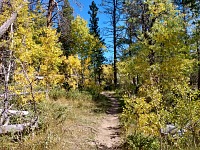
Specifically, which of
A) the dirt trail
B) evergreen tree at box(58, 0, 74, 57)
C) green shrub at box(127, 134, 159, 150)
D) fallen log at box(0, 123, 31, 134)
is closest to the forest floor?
the dirt trail

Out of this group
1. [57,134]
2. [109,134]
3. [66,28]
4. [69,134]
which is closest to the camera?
[57,134]

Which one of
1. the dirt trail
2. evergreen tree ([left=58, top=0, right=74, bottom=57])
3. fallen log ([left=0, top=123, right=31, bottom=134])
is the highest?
evergreen tree ([left=58, top=0, right=74, bottom=57])

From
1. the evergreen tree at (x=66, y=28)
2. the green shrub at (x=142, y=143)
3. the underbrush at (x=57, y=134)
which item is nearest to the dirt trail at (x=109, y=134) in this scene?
the underbrush at (x=57, y=134)

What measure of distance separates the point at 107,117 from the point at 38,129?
4.86m

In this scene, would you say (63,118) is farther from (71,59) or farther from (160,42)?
(71,59)

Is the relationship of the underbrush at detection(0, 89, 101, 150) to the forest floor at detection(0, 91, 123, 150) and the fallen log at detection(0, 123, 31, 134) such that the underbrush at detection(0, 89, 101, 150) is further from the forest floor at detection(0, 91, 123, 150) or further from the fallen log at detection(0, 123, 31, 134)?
the fallen log at detection(0, 123, 31, 134)

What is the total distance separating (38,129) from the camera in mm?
7980

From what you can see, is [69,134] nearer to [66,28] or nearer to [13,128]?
[13,128]

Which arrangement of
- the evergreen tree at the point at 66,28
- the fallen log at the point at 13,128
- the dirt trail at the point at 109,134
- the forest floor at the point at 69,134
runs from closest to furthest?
the forest floor at the point at 69,134, the fallen log at the point at 13,128, the dirt trail at the point at 109,134, the evergreen tree at the point at 66,28

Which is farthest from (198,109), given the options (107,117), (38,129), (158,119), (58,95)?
(58,95)

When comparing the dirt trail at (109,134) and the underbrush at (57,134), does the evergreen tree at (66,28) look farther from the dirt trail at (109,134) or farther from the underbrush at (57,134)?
the dirt trail at (109,134)

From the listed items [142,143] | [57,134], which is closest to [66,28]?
[57,134]

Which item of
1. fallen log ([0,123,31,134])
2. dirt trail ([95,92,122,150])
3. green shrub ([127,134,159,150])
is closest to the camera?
green shrub ([127,134,159,150])

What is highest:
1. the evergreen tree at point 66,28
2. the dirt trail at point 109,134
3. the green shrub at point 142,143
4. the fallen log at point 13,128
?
the evergreen tree at point 66,28
